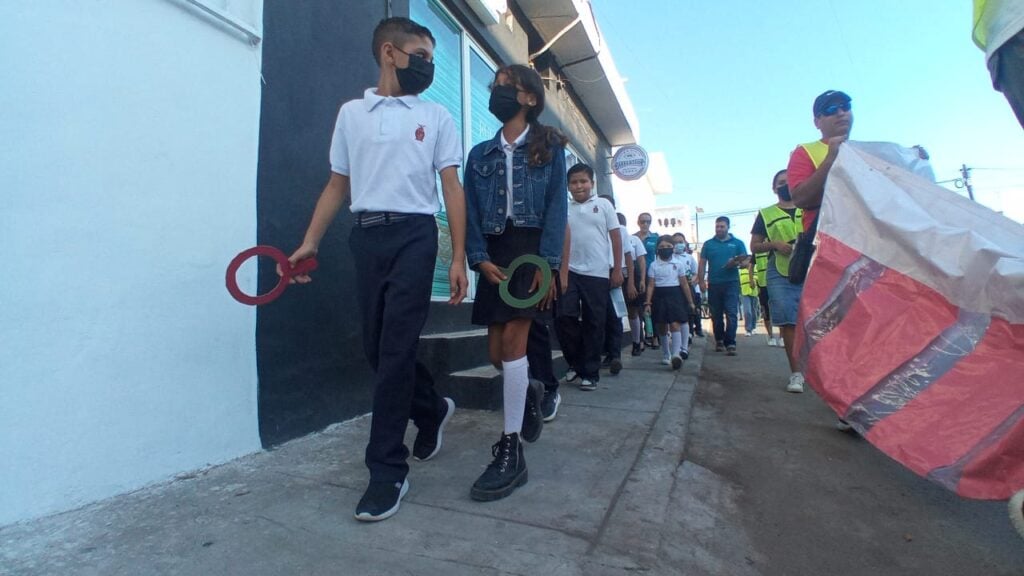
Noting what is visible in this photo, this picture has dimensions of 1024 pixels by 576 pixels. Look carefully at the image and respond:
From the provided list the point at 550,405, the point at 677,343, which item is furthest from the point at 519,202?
the point at 677,343

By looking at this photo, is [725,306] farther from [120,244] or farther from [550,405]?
[120,244]

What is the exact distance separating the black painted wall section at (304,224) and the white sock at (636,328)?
4282mm

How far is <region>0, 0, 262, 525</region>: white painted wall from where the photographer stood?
5.51 ft

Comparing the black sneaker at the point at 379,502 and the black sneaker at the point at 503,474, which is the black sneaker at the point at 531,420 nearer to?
the black sneaker at the point at 503,474

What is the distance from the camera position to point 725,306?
6961 millimetres

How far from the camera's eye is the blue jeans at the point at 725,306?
680cm

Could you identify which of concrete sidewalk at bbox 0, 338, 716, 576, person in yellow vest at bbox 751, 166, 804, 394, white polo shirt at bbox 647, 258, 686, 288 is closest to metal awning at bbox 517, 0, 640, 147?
white polo shirt at bbox 647, 258, 686, 288

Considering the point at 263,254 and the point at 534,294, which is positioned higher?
the point at 263,254

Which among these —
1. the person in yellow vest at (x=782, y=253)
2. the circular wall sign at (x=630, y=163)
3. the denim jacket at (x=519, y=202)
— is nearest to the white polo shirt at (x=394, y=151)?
the denim jacket at (x=519, y=202)

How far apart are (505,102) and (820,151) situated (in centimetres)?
196

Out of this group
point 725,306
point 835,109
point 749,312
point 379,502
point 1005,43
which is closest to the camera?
point 1005,43

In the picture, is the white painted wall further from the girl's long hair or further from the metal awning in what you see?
the metal awning

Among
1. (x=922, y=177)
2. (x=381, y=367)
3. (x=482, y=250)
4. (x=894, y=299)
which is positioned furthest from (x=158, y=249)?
(x=922, y=177)

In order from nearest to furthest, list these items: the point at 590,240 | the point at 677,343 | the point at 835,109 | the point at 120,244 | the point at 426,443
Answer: the point at 120,244
the point at 426,443
the point at 835,109
the point at 590,240
the point at 677,343
